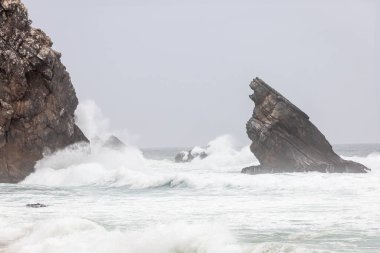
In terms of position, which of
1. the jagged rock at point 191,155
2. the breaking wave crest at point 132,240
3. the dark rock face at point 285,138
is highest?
the jagged rock at point 191,155

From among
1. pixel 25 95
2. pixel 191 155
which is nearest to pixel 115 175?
pixel 25 95

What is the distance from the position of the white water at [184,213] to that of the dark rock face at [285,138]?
5781 millimetres

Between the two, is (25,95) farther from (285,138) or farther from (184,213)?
(184,213)

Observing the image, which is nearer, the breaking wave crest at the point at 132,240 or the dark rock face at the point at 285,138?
the breaking wave crest at the point at 132,240

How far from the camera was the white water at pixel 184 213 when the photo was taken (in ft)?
44.6

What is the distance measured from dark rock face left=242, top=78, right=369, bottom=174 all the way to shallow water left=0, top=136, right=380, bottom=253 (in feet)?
17.5

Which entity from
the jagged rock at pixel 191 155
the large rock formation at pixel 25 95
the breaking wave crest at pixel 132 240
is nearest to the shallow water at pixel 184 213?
the breaking wave crest at pixel 132 240

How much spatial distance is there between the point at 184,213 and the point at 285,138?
18250 mm

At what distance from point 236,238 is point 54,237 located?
5.34 meters

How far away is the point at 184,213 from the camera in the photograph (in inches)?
770

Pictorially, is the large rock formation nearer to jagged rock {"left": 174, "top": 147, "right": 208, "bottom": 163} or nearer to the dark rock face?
the dark rock face

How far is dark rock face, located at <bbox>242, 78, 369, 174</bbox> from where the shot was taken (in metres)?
36.1

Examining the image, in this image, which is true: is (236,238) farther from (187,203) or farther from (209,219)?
(187,203)

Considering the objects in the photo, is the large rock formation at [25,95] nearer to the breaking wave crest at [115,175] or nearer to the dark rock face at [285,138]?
the breaking wave crest at [115,175]
